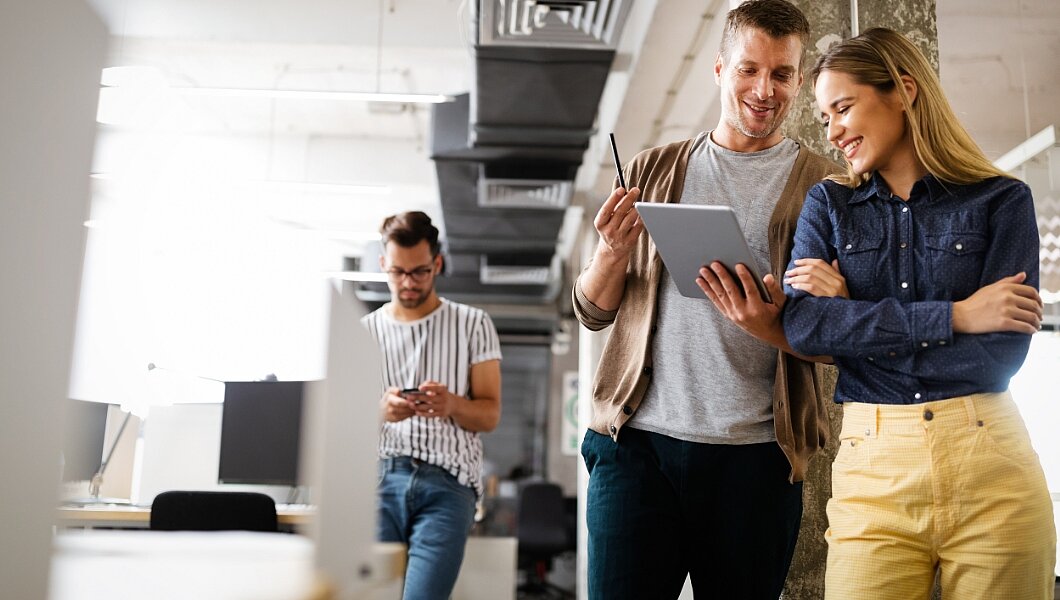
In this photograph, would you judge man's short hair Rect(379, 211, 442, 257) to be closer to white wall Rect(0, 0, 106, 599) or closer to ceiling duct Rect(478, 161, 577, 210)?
white wall Rect(0, 0, 106, 599)

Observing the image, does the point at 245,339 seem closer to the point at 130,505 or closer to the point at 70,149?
the point at 130,505

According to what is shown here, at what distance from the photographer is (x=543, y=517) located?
8750mm

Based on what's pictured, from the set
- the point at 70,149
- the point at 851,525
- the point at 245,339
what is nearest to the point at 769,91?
the point at 851,525

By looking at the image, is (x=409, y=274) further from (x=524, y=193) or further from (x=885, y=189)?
(x=524, y=193)

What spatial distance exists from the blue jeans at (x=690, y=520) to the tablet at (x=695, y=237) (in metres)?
0.33

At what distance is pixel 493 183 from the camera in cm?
654

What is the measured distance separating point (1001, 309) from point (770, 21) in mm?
745

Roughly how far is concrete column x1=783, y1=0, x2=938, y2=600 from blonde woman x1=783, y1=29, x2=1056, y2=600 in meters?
0.79

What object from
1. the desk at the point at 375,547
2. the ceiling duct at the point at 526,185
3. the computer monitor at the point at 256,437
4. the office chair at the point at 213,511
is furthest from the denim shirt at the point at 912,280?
the ceiling duct at the point at 526,185

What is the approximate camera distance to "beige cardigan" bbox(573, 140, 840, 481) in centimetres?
168

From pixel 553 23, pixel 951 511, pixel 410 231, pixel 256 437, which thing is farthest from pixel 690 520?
pixel 553 23

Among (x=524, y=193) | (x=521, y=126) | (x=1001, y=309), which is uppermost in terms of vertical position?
(x=521, y=126)

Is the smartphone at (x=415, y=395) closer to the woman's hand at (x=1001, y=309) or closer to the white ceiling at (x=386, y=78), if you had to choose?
the white ceiling at (x=386, y=78)

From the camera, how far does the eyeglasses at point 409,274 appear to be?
2.89 metres
